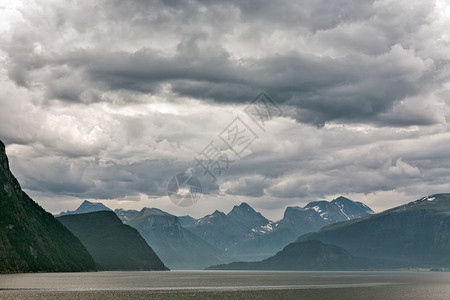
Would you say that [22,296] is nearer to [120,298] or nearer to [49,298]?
[49,298]

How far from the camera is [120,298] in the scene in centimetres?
19662

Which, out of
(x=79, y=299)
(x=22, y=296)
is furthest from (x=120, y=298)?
(x=22, y=296)

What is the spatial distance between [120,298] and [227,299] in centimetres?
3880

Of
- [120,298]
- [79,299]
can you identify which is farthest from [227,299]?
[79,299]

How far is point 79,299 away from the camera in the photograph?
191 metres

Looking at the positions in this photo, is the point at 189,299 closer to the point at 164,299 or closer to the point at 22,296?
the point at 164,299

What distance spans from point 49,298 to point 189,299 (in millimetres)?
49015

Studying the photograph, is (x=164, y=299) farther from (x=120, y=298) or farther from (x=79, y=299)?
(x=79, y=299)

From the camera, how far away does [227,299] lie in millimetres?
197875

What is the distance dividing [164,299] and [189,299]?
916cm

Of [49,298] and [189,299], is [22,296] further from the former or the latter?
[189,299]

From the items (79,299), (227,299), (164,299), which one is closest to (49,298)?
(79,299)

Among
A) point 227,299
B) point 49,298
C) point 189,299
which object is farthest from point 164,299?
point 49,298

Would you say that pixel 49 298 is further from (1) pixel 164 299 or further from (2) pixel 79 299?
(1) pixel 164 299
